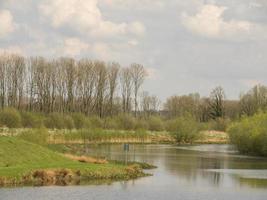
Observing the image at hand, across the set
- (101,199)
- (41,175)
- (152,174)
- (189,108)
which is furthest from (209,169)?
(189,108)

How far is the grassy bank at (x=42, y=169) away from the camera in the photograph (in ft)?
147

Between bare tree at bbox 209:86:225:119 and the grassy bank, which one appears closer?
the grassy bank

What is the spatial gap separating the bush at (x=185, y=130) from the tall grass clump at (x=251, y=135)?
1943 centimetres

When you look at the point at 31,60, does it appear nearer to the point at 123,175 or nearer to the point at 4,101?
the point at 4,101

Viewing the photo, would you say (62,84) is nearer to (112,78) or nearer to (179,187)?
(112,78)

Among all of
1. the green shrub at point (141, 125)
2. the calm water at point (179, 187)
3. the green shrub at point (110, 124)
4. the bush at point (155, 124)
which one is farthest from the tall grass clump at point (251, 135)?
the bush at point (155, 124)

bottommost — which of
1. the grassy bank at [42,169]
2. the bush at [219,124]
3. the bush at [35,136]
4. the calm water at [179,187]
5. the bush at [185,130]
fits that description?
the calm water at [179,187]

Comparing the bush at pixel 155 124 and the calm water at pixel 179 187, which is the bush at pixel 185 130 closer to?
the bush at pixel 155 124

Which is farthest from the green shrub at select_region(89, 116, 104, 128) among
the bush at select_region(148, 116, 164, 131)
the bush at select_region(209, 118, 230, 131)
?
the bush at select_region(209, 118, 230, 131)

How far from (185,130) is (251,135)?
111 feet

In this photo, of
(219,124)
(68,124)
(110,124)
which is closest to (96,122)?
(110,124)

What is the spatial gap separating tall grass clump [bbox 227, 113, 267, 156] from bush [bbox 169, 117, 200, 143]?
63.8 feet

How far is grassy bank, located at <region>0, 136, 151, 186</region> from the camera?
1762 inches

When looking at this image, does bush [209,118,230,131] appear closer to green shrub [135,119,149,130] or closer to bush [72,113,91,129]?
green shrub [135,119,149,130]
